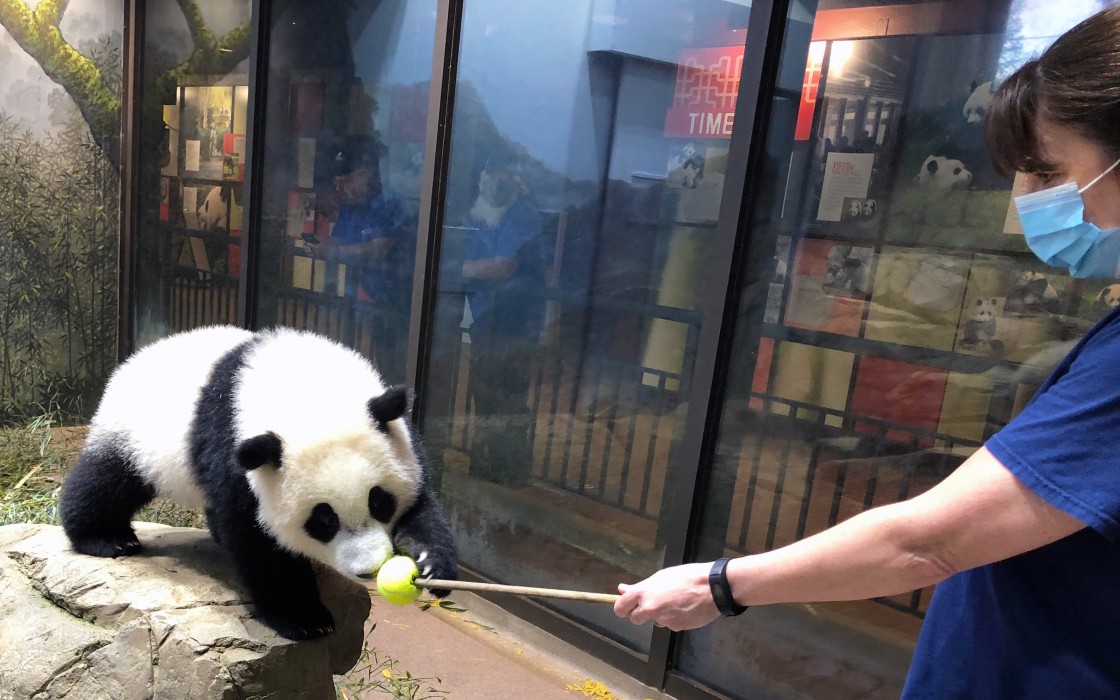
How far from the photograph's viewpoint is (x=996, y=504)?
995mm

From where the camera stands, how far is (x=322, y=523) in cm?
173

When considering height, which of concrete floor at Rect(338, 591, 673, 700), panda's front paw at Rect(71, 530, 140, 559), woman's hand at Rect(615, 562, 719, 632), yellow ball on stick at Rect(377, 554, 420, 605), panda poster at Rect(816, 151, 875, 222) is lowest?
concrete floor at Rect(338, 591, 673, 700)

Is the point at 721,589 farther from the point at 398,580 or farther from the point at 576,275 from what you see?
the point at 576,275

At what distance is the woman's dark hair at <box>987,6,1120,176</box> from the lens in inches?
38.4

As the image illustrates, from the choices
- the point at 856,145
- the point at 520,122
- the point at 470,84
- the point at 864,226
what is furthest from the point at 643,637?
the point at 470,84

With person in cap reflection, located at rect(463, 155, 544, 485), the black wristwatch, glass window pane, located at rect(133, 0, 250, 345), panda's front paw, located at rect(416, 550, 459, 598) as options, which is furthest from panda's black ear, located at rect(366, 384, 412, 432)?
glass window pane, located at rect(133, 0, 250, 345)

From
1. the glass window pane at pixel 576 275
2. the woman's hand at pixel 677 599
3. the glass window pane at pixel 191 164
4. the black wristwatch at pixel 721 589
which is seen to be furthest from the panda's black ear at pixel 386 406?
the glass window pane at pixel 191 164

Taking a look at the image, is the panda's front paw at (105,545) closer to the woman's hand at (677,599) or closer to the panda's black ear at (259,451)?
the panda's black ear at (259,451)

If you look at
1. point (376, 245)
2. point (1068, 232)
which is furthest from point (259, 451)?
point (376, 245)

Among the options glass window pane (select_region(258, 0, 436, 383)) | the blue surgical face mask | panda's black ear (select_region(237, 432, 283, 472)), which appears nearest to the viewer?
the blue surgical face mask

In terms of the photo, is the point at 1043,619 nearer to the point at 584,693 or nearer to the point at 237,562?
the point at 237,562

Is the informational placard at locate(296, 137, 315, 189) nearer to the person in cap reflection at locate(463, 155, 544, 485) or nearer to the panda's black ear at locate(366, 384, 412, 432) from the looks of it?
the person in cap reflection at locate(463, 155, 544, 485)

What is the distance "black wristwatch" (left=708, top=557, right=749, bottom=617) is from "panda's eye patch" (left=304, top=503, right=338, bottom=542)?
84 cm

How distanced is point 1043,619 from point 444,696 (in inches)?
88.7
